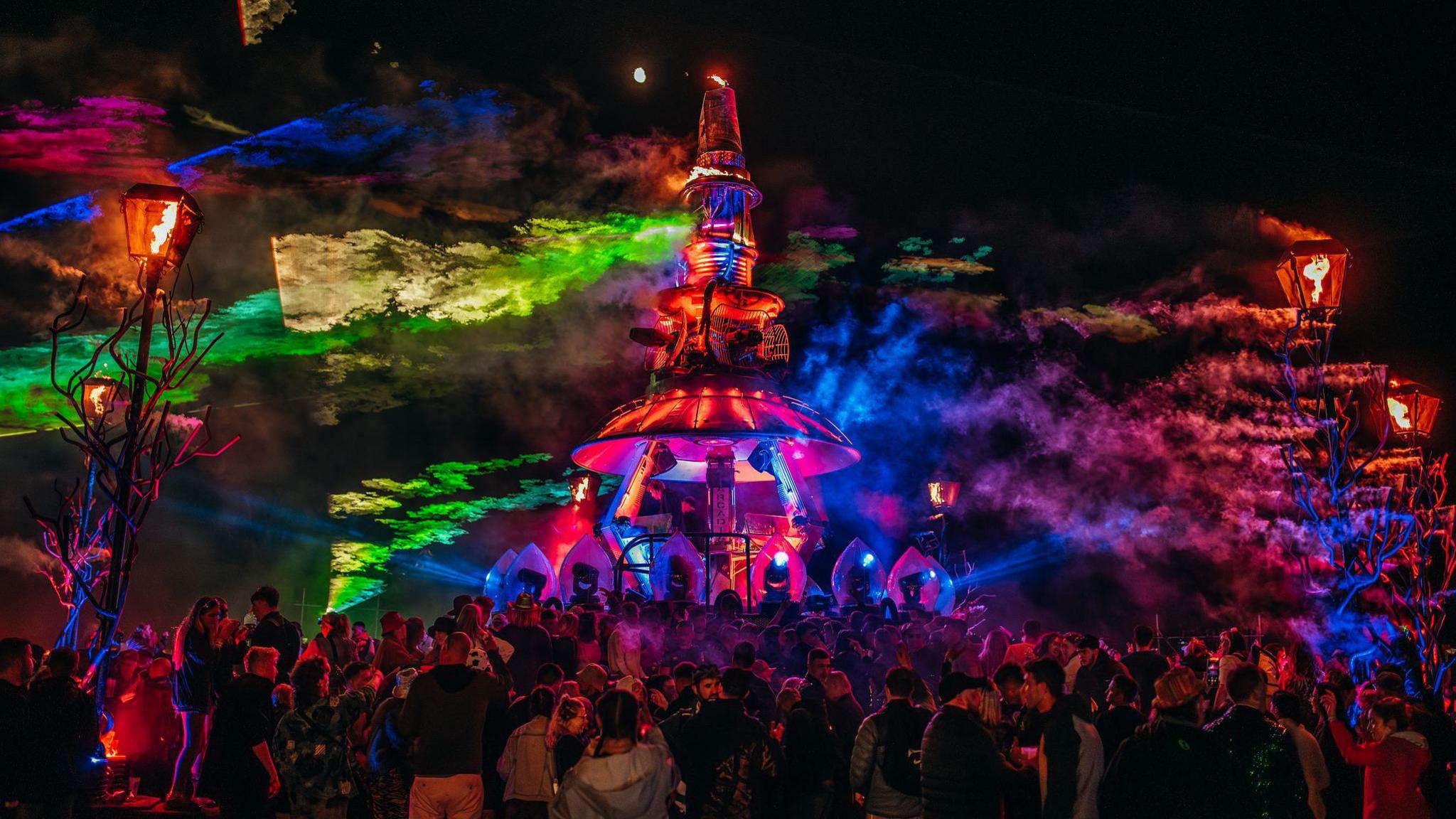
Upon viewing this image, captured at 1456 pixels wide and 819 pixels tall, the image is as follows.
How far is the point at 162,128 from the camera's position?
21156mm

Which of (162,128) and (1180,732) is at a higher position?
(162,128)

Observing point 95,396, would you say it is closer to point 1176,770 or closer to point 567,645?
point 567,645

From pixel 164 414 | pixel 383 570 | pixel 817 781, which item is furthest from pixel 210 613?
pixel 383 570

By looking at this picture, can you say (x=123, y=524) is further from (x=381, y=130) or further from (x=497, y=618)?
(x=381, y=130)

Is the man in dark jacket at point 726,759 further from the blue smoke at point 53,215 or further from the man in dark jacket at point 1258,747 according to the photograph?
the blue smoke at point 53,215

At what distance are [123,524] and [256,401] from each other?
30.6m

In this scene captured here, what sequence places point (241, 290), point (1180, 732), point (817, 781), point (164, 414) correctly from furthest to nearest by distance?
point (241, 290) → point (164, 414) → point (817, 781) → point (1180, 732)

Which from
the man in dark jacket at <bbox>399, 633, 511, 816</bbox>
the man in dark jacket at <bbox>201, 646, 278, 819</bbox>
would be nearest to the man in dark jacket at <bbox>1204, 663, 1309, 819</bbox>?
the man in dark jacket at <bbox>399, 633, 511, 816</bbox>

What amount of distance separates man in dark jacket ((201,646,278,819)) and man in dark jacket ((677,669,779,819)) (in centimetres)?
336

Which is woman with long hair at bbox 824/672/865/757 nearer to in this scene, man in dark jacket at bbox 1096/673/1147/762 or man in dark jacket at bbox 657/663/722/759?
man in dark jacket at bbox 657/663/722/759

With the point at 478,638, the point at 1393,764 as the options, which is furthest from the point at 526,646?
the point at 1393,764

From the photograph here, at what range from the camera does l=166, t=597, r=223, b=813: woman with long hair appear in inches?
329

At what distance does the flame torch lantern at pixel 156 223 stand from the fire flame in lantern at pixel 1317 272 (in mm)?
10772

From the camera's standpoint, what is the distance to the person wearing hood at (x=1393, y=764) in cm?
670
